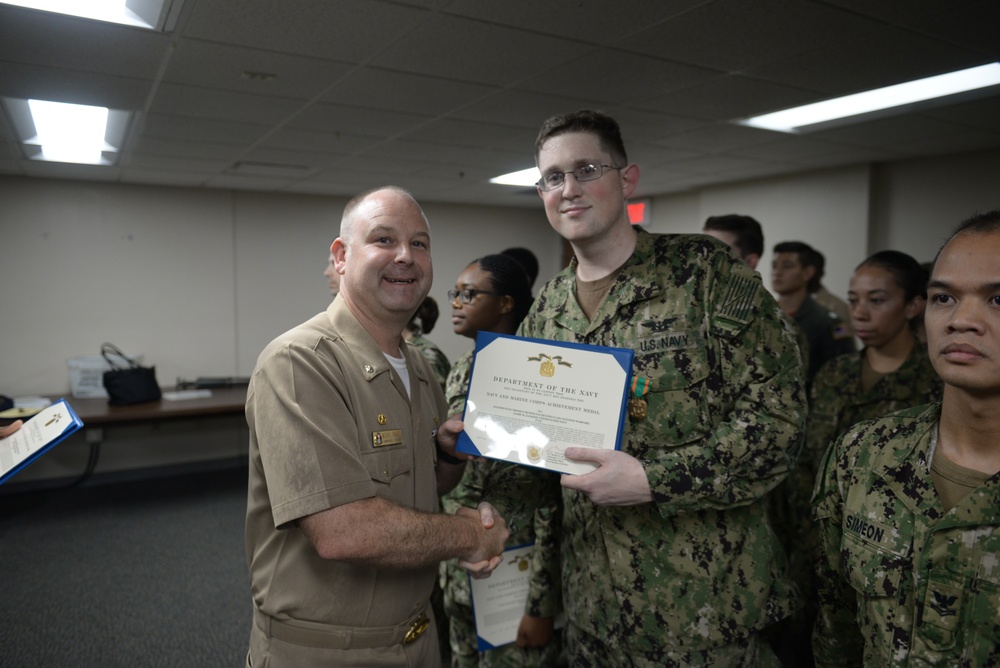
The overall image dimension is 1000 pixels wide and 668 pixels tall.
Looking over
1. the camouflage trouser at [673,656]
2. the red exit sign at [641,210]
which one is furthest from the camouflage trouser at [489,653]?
the red exit sign at [641,210]

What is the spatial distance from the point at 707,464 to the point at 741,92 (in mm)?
2618

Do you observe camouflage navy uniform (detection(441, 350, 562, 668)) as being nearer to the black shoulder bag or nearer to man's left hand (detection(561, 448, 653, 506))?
man's left hand (detection(561, 448, 653, 506))

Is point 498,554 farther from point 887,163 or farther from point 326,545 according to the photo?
point 887,163

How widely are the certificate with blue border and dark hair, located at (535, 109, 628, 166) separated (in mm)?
510

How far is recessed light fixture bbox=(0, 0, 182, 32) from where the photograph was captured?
219cm

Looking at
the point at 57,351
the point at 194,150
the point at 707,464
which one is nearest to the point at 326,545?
the point at 707,464

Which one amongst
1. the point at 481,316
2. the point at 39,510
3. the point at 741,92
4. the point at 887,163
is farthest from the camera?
the point at 887,163

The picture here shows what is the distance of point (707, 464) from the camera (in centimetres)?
134

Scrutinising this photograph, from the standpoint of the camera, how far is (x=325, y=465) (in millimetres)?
1150

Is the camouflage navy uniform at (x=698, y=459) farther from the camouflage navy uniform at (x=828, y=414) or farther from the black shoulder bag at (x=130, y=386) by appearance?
the black shoulder bag at (x=130, y=386)

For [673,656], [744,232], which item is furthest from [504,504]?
[744,232]

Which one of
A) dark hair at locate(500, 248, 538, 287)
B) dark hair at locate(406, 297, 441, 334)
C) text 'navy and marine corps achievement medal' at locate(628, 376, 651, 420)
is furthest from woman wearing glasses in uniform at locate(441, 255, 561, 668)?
dark hair at locate(500, 248, 538, 287)

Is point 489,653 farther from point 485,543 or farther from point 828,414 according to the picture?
point 828,414

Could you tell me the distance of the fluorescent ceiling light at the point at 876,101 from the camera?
317 cm
